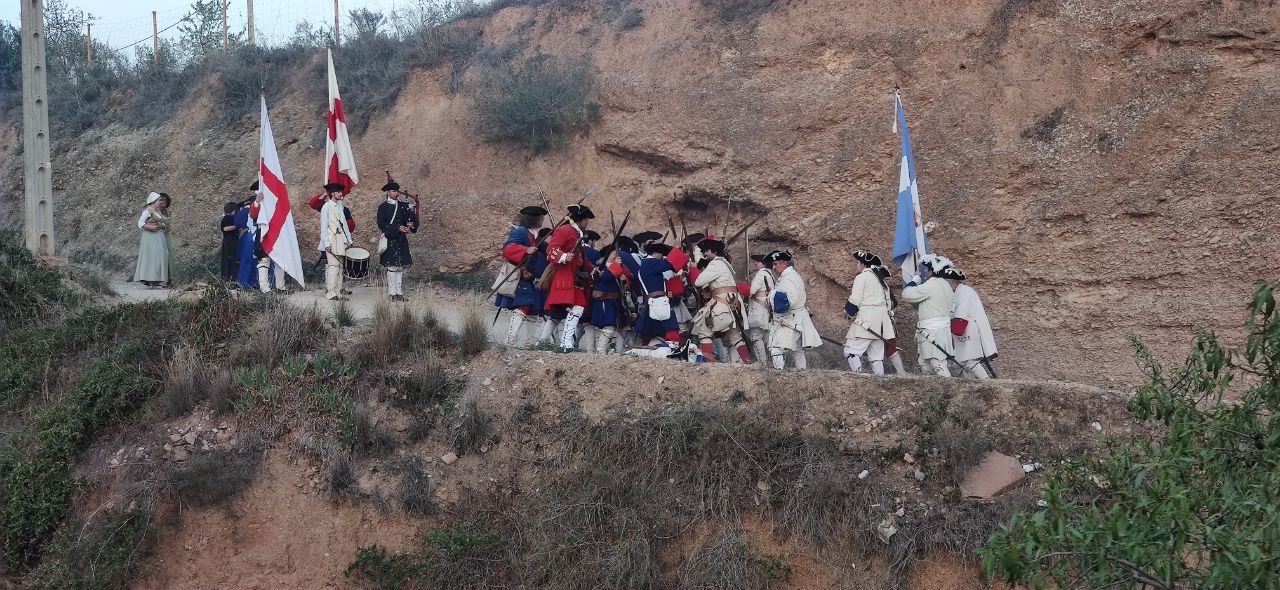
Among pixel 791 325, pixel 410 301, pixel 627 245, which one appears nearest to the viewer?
pixel 791 325

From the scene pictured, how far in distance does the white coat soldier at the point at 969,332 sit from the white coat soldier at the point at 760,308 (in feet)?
6.21

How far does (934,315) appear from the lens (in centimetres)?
1184

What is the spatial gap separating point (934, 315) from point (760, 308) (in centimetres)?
192

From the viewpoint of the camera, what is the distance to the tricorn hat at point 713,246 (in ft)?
41.3

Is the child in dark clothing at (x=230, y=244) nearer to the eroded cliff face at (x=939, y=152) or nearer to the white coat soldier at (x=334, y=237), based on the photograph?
the eroded cliff face at (x=939, y=152)

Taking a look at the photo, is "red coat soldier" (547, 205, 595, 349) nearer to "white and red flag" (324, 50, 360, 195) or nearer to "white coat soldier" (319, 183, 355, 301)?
"white coat soldier" (319, 183, 355, 301)

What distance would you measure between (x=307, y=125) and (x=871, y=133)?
33.5 ft

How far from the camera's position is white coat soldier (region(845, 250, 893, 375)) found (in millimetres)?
12039

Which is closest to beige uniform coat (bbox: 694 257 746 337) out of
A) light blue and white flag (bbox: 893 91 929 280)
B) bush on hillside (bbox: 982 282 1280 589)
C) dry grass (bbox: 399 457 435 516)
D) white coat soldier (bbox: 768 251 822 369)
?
white coat soldier (bbox: 768 251 822 369)

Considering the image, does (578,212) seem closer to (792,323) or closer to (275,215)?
(792,323)

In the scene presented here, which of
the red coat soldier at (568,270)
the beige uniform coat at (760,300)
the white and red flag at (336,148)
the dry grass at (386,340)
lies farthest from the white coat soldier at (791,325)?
the white and red flag at (336,148)

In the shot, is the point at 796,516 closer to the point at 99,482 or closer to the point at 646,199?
the point at 99,482

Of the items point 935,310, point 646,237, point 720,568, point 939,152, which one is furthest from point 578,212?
point 939,152

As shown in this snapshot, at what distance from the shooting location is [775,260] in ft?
41.1
